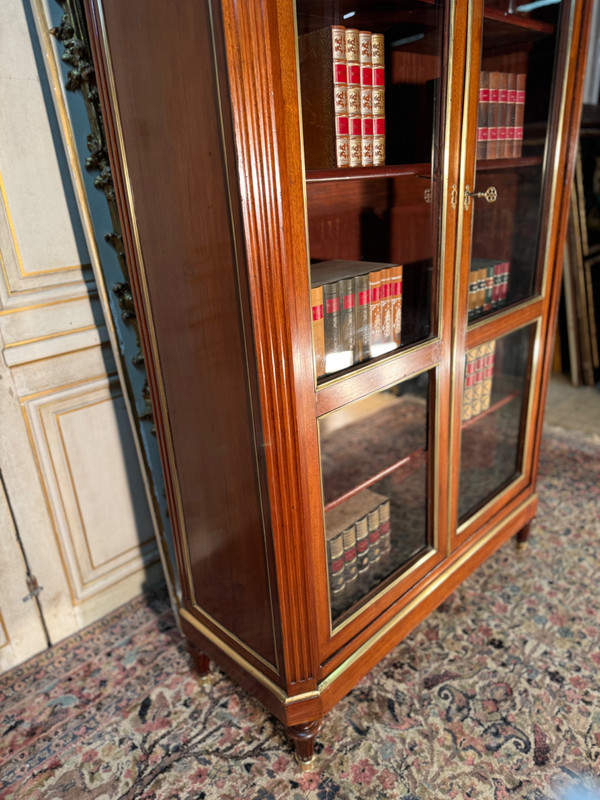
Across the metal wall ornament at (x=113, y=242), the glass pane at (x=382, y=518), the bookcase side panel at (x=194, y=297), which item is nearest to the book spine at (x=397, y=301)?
the glass pane at (x=382, y=518)

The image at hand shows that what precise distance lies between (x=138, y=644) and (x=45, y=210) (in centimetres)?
123

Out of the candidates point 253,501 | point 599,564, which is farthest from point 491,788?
point 599,564

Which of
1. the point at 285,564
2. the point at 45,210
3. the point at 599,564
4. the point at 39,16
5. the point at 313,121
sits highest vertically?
the point at 39,16

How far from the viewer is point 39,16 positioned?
4.09 ft

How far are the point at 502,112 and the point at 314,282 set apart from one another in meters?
0.75

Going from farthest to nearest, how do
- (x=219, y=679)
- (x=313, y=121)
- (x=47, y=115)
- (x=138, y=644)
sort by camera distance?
(x=138, y=644) → (x=219, y=679) → (x=47, y=115) → (x=313, y=121)

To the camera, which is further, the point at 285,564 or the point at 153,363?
the point at 153,363

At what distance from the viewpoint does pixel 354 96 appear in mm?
1124

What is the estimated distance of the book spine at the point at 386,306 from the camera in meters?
1.27

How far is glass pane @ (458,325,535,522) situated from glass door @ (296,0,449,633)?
23 centimetres

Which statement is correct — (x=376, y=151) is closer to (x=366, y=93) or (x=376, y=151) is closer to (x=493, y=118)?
(x=366, y=93)

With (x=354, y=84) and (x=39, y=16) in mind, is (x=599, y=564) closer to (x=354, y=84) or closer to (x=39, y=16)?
(x=354, y=84)

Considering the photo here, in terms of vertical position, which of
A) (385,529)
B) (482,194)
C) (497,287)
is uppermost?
(482,194)

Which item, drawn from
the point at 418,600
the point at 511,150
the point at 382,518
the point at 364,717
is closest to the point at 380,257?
the point at 511,150
